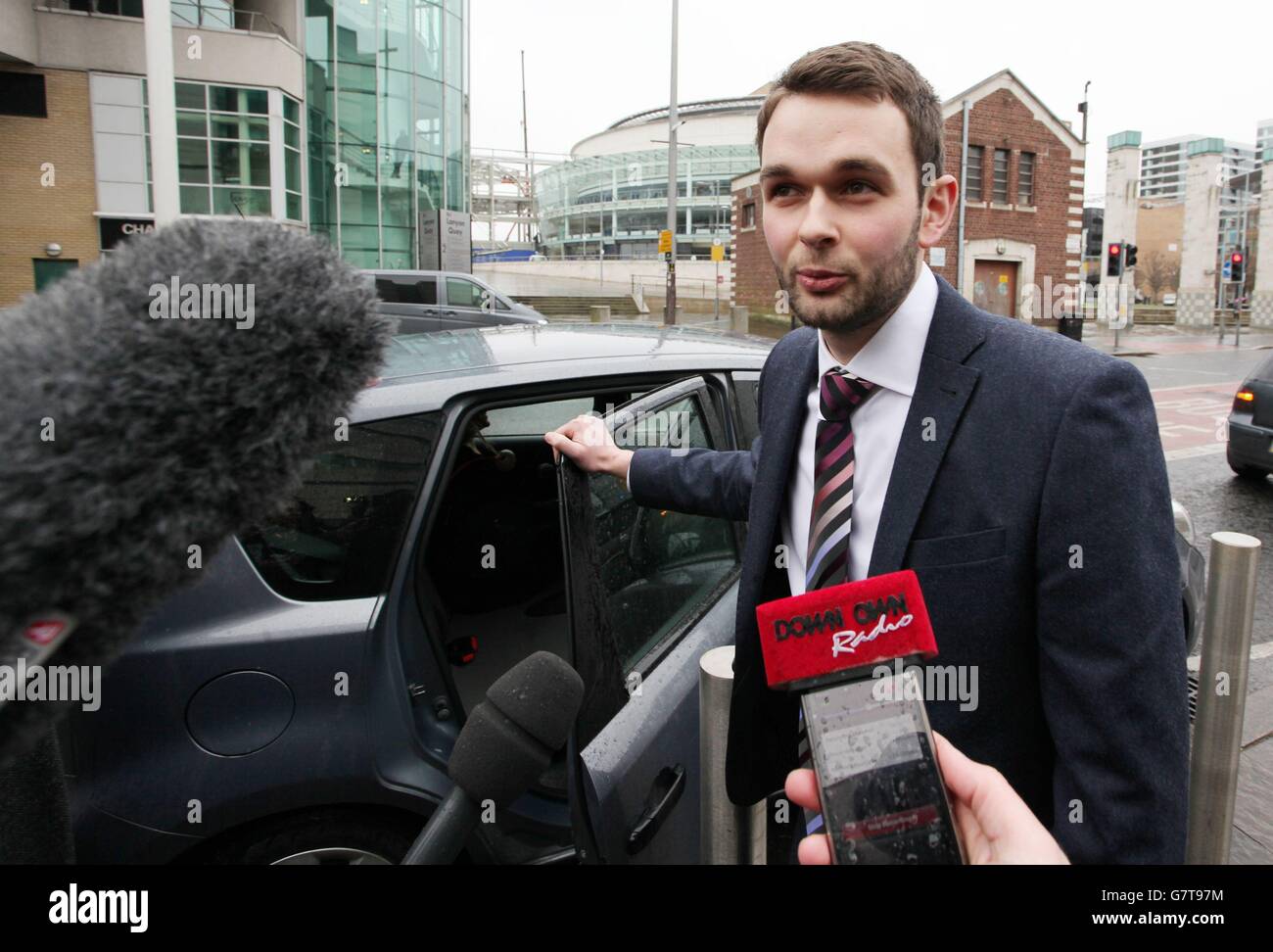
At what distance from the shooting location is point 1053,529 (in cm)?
129

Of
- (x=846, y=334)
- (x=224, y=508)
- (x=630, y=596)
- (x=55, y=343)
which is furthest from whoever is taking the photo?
(x=630, y=596)

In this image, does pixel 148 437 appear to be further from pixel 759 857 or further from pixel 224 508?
pixel 759 857

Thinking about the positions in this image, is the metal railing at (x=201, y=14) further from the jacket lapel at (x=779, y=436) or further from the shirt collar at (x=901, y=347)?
the shirt collar at (x=901, y=347)

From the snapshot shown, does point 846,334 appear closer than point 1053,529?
No

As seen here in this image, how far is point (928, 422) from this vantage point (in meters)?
1.43

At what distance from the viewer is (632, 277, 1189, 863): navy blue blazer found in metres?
1.24

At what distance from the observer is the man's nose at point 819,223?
144 cm

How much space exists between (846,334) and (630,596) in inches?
38.1

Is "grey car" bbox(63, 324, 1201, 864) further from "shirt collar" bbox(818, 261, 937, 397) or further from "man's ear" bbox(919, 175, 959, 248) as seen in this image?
"man's ear" bbox(919, 175, 959, 248)

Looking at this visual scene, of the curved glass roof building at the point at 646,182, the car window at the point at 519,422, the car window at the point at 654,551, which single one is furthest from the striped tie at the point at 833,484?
the curved glass roof building at the point at 646,182

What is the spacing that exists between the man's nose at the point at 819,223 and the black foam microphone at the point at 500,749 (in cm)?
81

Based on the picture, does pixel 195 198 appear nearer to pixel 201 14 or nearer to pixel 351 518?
pixel 201 14
